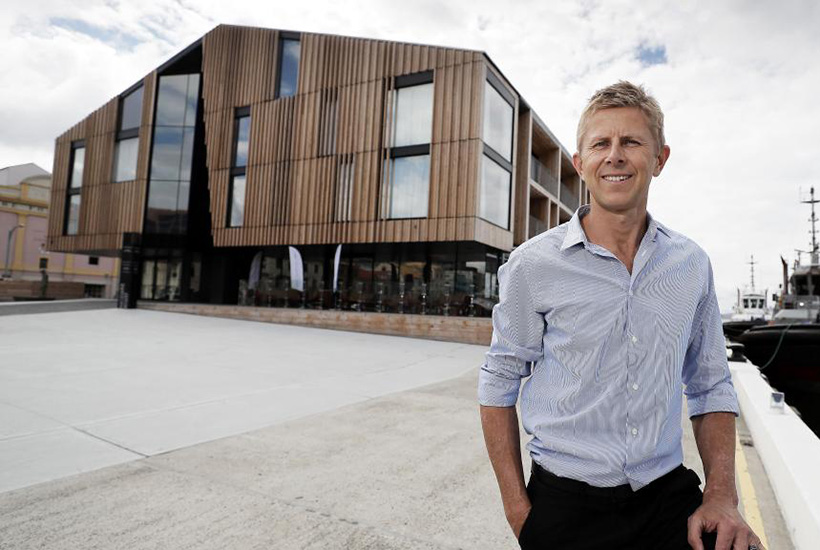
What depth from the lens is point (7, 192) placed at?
51.7m

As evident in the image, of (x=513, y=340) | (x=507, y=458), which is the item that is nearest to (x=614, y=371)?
(x=513, y=340)

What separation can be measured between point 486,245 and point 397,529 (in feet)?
55.7

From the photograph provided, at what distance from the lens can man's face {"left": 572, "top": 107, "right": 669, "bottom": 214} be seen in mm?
1465

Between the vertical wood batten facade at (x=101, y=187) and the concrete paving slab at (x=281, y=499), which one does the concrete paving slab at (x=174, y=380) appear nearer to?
the concrete paving slab at (x=281, y=499)

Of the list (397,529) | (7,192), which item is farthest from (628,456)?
(7,192)

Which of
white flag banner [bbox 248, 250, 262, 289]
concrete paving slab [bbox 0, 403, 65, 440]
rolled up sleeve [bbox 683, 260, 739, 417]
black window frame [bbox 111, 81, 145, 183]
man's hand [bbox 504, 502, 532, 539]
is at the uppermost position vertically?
black window frame [bbox 111, 81, 145, 183]

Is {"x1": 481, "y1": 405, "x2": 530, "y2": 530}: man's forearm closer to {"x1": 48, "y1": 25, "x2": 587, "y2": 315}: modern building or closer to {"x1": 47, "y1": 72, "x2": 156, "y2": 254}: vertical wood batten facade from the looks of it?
{"x1": 48, "y1": 25, "x2": 587, "y2": 315}: modern building

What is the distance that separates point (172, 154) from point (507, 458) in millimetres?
29231

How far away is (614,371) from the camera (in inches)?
54.6

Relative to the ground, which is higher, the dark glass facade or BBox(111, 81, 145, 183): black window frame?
BBox(111, 81, 145, 183): black window frame

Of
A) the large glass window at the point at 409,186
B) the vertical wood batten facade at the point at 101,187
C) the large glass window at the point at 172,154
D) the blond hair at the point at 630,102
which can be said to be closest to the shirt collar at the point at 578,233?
the blond hair at the point at 630,102

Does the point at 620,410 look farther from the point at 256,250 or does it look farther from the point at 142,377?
the point at 256,250

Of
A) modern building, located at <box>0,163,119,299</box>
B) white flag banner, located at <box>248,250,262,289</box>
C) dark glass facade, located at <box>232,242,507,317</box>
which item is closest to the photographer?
dark glass facade, located at <box>232,242,507,317</box>

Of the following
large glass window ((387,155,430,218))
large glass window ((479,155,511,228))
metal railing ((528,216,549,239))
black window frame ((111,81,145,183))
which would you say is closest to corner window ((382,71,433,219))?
large glass window ((387,155,430,218))
